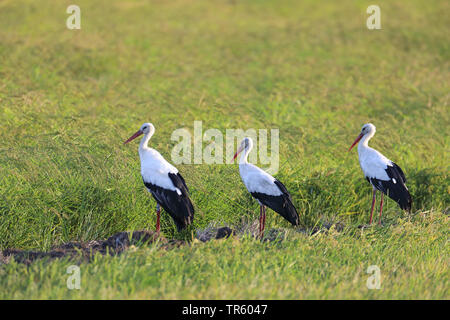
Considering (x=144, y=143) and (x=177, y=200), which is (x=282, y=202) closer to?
(x=177, y=200)

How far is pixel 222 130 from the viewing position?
433 inches

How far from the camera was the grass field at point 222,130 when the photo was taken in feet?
20.7

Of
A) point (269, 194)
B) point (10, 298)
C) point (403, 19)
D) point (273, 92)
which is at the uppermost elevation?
point (403, 19)

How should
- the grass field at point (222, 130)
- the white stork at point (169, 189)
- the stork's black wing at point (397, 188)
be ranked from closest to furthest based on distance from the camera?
the grass field at point (222, 130) → the white stork at point (169, 189) → the stork's black wing at point (397, 188)

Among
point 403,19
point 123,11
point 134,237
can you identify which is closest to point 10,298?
point 134,237

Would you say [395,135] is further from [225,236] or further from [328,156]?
[225,236]

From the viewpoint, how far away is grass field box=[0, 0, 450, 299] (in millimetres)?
6316

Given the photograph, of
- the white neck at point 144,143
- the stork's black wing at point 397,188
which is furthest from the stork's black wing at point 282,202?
the stork's black wing at point 397,188

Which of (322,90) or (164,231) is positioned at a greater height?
(322,90)

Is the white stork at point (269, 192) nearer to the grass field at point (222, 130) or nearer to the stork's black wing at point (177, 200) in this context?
the grass field at point (222, 130)

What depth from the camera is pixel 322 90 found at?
14.9 metres

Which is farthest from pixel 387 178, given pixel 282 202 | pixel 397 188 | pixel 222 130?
pixel 222 130

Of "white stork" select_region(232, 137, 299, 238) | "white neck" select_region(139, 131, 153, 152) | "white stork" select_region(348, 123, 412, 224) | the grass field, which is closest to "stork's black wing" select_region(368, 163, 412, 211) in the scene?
"white stork" select_region(348, 123, 412, 224)

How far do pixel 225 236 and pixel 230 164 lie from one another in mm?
2252
